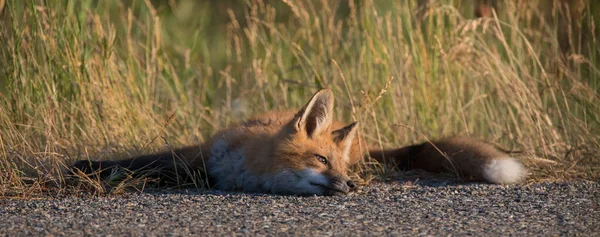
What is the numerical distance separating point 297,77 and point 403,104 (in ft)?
5.52

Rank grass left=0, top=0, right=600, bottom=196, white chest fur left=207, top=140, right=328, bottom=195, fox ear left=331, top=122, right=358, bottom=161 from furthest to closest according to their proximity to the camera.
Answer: grass left=0, top=0, right=600, bottom=196 → fox ear left=331, top=122, right=358, bottom=161 → white chest fur left=207, top=140, right=328, bottom=195

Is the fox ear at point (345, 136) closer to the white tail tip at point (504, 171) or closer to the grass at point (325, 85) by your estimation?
the grass at point (325, 85)

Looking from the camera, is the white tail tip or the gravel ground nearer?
the gravel ground

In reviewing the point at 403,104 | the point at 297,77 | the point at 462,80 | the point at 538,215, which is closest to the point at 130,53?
the point at 297,77

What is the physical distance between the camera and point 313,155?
15.1ft

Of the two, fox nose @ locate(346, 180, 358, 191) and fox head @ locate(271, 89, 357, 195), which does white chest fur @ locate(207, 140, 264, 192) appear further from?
fox nose @ locate(346, 180, 358, 191)

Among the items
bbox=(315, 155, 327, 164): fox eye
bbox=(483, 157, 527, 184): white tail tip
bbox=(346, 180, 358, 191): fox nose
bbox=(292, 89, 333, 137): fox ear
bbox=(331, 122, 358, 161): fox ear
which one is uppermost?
bbox=(292, 89, 333, 137): fox ear

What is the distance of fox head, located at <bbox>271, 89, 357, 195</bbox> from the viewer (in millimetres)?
4434

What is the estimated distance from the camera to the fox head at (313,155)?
4434 mm

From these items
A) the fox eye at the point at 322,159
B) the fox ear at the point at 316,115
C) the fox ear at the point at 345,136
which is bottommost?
the fox eye at the point at 322,159

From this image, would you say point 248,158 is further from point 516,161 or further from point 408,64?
point 408,64

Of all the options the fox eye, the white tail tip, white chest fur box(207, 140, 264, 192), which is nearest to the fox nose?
the fox eye

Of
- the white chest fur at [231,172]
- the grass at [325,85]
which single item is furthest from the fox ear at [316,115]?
the grass at [325,85]

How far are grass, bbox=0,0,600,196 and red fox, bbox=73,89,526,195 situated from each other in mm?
292
